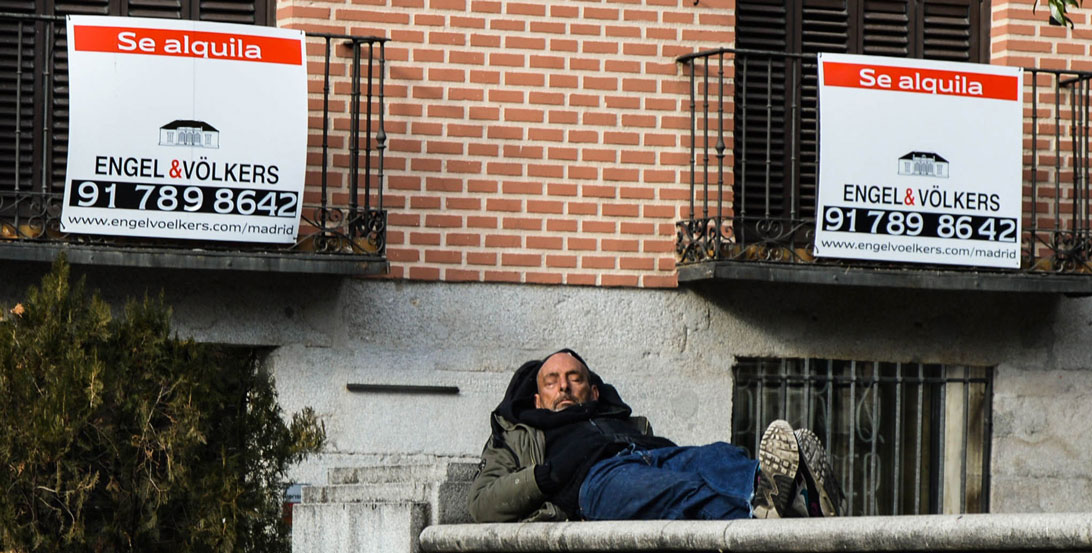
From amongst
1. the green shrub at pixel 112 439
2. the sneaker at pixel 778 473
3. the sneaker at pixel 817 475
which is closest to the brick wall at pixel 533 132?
the green shrub at pixel 112 439

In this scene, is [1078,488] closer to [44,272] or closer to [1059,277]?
[1059,277]

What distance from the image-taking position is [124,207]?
867 centimetres

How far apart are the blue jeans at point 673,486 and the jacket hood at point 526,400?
64 centimetres

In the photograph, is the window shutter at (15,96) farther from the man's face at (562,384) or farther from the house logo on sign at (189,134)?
the man's face at (562,384)

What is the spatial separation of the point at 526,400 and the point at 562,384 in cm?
19

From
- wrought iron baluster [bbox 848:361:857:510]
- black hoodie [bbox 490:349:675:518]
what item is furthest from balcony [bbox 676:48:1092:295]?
black hoodie [bbox 490:349:675:518]

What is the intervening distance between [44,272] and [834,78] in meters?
3.94

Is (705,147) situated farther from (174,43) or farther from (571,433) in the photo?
(571,433)

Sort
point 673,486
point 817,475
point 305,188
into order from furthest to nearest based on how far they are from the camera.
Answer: point 305,188
point 673,486
point 817,475

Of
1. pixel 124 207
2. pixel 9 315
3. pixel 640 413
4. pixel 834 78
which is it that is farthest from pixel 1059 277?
pixel 9 315

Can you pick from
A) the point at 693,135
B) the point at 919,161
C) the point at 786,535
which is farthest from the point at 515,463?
the point at 919,161

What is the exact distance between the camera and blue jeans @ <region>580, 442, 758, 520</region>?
242 inches

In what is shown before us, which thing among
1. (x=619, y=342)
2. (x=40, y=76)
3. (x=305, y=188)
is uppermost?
(x=40, y=76)

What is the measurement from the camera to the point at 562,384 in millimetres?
7297
